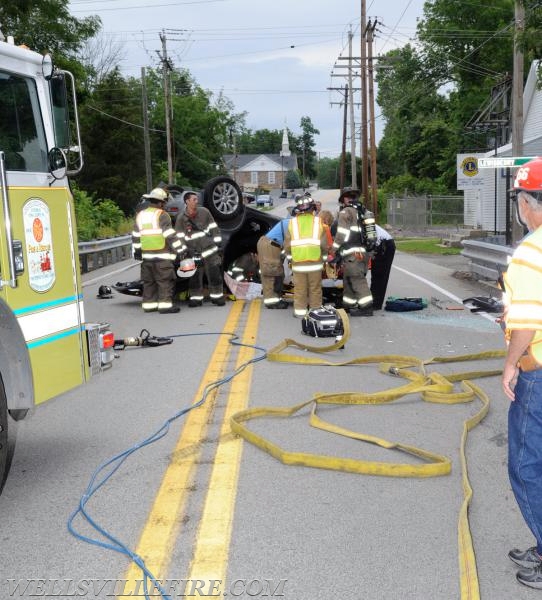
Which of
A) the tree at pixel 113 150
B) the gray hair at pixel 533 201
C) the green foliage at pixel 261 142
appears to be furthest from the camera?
the green foliage at pixel 261 142

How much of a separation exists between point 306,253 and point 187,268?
2.23 meters

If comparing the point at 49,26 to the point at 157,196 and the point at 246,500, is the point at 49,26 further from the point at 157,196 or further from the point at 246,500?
the point at 246,500

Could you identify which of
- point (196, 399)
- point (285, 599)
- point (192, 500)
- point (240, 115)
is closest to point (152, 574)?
point (285, 599)

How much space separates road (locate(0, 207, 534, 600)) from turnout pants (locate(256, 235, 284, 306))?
500cm

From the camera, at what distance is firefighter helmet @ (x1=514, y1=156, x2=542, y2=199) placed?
3.54m

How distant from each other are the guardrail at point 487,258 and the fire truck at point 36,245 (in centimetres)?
982

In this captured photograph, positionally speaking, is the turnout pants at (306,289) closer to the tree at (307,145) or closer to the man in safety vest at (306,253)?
the man in safety vest at (306,253)

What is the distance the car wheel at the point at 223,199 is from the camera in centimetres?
1478

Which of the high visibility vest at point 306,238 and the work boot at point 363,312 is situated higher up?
the high visibility vest at point 306,238

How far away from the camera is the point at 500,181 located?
3719 centimetres

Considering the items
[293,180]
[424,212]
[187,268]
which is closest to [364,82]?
[424,212]

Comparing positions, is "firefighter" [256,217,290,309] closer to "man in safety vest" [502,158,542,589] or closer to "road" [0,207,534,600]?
"road" [0,207,534,600]

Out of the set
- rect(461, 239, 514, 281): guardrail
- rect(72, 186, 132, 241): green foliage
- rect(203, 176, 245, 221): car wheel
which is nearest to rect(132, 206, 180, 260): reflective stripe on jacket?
rect(203, 176, 245, 221): car wheel

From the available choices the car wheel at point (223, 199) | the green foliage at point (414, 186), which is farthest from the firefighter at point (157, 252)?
the green foliage at point (414, 186)
